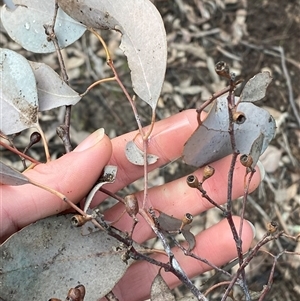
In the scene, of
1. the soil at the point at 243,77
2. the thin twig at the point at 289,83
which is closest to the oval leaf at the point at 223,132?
the soil at the point at 243,77

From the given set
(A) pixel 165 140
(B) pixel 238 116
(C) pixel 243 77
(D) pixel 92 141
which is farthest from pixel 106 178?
Answer: (C) pixel 243 77

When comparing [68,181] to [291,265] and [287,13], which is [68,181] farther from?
[287,13]

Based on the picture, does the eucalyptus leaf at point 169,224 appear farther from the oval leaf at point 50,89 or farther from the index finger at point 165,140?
the oval leaf at point 50,89

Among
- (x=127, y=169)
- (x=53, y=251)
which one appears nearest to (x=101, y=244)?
(x=53, y=251)

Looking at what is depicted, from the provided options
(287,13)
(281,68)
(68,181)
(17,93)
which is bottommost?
(281,68)

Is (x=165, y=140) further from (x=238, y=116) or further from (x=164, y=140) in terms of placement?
(x=238, y=116)

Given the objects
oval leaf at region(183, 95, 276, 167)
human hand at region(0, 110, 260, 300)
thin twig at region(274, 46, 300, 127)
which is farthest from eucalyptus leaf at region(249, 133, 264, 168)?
thin twig at region(274, 46, 300, 127)
